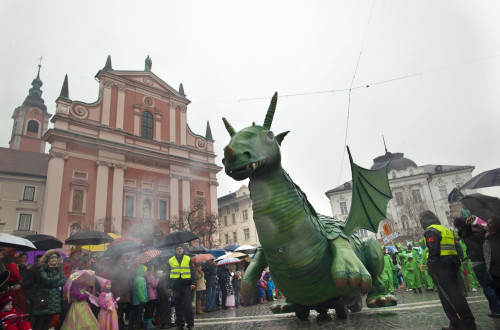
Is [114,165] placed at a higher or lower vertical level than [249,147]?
higher

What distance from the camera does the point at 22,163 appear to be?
3431 centimetres

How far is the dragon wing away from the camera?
3.77 m

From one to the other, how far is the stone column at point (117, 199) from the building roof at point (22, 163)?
12685mm

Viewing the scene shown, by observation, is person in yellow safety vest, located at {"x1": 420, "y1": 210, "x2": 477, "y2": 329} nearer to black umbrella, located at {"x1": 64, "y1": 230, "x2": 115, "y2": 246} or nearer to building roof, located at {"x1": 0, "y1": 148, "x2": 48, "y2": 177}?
black umbrella, located at {"x1": 64, "y1": 230, "x2": 115, "y2": 246}

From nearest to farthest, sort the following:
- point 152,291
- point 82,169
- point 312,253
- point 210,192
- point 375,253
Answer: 1. point 312,253
2. point 375,253
3. point 152,291
4. point 82,169
5. point 210,192

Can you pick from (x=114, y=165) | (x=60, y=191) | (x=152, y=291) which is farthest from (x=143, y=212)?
(x=152, y=291)

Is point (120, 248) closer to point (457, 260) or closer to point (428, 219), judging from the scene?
point (428, 219)

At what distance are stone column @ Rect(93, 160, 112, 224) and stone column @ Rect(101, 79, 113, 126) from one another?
13.2ft

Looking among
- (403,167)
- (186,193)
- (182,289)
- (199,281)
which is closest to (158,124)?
(186,193)

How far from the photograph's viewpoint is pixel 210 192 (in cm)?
3100

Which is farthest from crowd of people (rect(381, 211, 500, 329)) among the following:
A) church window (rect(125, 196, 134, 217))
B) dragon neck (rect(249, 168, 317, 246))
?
church window (rect(125, 196, 134, 217))

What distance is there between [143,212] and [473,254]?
25.1m

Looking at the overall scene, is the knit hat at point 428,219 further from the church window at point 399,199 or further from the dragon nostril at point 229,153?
the church window at point 399,199

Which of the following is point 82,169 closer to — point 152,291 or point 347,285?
point 152,291
